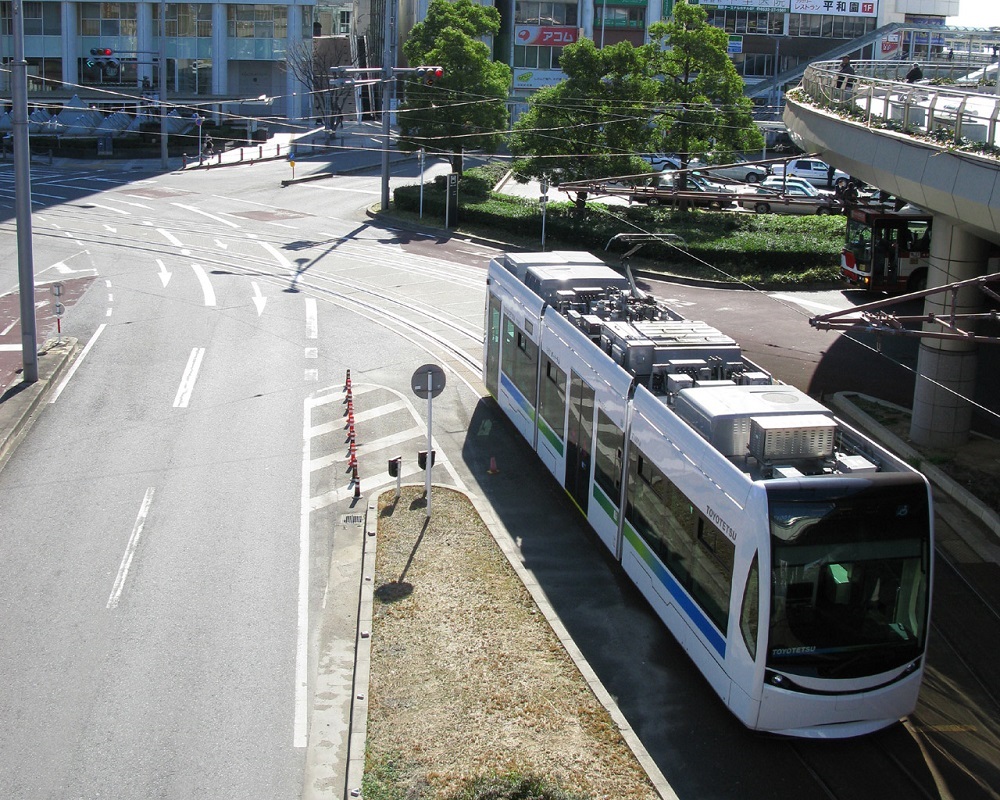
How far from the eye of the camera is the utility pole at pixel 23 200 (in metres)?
21.7

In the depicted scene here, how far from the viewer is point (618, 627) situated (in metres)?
13.6

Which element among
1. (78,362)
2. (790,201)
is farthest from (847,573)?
(78,362)

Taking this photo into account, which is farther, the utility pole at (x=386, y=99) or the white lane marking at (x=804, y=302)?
the utility pole at (x=386, y=99)

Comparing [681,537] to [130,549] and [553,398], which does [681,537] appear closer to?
[553,398]

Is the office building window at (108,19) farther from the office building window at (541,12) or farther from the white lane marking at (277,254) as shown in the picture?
the white lane marking at (277,254)

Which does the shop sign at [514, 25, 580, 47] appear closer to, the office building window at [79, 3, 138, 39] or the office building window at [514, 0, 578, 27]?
the office building window at [514, 0, 578, 27]

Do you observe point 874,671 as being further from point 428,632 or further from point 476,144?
point 476,144

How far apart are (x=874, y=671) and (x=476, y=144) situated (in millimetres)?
39113

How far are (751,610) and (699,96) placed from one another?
33996 millimetres

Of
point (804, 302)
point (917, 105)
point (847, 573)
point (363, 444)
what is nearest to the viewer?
point (847, 573)

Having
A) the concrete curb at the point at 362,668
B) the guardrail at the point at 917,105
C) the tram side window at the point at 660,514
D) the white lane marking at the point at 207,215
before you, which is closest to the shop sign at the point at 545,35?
the white lane marking at the point at 207,215

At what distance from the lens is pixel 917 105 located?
18.7 meters

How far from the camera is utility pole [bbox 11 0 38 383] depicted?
71.2 ft

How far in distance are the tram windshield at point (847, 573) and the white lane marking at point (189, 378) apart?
1469cm
